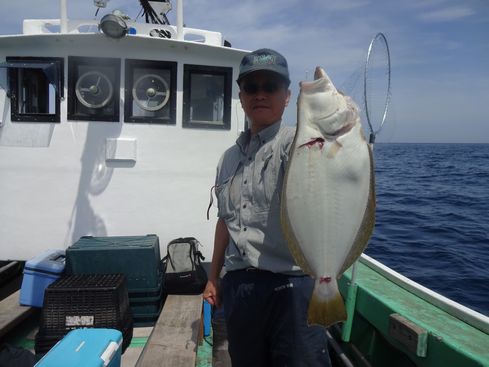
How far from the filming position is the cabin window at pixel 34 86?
488 centimetres

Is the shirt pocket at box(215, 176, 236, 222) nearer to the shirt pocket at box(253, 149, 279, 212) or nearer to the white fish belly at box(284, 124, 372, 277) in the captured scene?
the shirt pocket at box(253, 149, 279, 212)

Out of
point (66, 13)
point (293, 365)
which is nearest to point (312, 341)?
point (293, 365)

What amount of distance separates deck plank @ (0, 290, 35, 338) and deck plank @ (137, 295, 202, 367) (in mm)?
1419

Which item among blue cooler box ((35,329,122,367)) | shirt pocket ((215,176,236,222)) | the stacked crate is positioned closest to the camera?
shirt pocket ((215,176,236,222))

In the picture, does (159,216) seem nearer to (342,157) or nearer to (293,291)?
(293,291)

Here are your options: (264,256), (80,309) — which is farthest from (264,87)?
(80,309)

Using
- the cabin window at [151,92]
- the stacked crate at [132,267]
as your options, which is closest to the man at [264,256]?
the stacked crate at [132,267]

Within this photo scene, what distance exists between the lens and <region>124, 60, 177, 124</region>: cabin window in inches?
199

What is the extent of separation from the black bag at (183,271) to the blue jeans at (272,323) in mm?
2447

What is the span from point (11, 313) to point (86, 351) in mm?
2116

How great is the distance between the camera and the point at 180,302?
14.6ft

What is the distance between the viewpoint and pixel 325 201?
1.80 meters

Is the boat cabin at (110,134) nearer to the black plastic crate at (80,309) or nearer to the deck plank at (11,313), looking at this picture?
the deck plank at (11,313)

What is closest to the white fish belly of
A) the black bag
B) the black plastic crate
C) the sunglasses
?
the sunglasses
